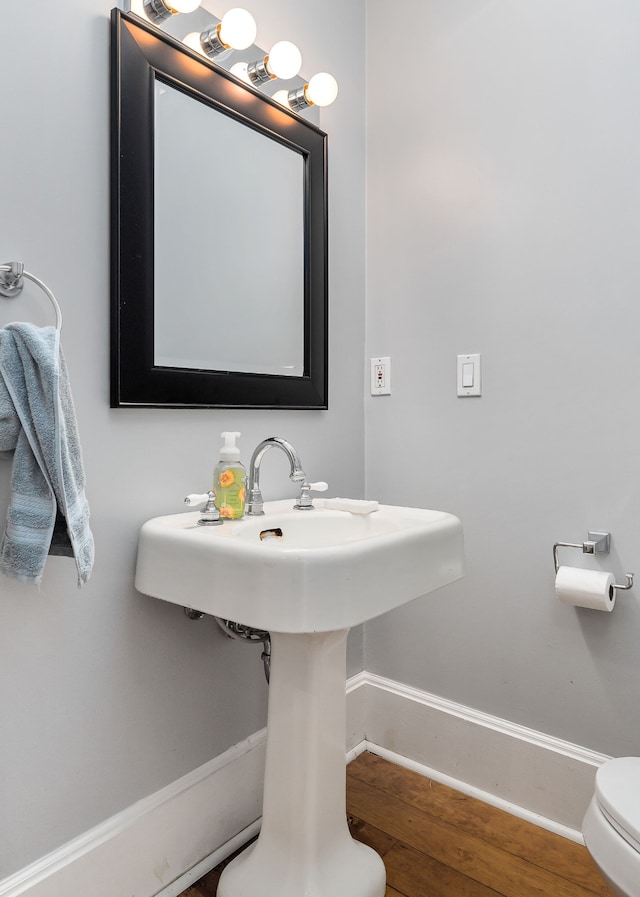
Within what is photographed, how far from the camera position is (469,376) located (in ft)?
5.15

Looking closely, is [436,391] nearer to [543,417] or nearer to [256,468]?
[543,417]

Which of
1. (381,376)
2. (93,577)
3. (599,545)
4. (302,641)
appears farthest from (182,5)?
(599,545)

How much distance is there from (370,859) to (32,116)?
5.11ft

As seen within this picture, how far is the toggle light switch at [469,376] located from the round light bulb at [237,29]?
88cm

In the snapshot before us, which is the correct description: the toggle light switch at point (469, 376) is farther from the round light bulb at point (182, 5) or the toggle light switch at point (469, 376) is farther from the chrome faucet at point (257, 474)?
the round light bulb at point (182, 5)

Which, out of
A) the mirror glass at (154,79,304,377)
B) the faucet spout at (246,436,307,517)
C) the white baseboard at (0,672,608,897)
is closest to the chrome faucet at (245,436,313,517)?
the faucet spout at (246,436,307,517)

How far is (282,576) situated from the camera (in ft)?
3.01

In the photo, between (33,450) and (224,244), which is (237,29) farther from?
(33,450)

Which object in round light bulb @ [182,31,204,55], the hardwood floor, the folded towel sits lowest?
the hardwood floor

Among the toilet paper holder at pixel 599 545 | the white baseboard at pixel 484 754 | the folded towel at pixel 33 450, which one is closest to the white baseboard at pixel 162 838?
the white baseboard at pixel 484 754

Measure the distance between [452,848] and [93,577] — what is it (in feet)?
3.39

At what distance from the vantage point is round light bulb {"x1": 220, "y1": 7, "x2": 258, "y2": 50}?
3.93 ft

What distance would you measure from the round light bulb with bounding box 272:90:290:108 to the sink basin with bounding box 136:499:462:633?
1.03m

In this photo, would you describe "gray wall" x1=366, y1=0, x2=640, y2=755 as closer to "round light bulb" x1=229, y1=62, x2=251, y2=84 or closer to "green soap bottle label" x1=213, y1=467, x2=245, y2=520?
"round light bulb" x1=229, y1=62, x2=251, y2=84
